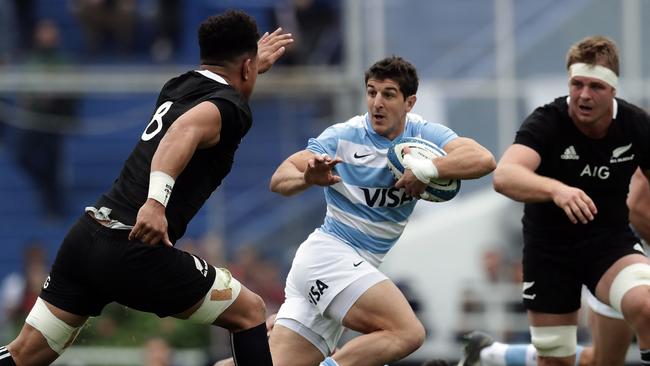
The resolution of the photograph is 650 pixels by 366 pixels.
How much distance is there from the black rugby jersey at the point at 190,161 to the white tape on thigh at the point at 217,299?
342 mm

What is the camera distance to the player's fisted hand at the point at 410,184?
319 inches

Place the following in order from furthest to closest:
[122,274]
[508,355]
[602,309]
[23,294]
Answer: [23,294], [508,355], [602,309], [122,274]

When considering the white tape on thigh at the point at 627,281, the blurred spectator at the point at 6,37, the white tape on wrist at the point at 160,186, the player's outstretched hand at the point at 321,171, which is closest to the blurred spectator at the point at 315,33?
the blurred spectator at the point at 6,37

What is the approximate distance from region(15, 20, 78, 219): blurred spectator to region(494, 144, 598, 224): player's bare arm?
943 cm

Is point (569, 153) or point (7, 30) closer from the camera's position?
point (569, 153)

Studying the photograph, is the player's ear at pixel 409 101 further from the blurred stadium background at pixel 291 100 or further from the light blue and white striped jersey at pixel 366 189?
the blurred stadium background at pixel 291 100

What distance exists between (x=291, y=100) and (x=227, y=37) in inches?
383

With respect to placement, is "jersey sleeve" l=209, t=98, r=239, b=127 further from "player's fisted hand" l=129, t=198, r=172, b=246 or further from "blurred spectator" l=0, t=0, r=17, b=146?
"blurred spectator" l=0, t=0, r=17, b=146

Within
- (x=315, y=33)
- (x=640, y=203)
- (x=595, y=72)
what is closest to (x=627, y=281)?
(x=640, y=203)

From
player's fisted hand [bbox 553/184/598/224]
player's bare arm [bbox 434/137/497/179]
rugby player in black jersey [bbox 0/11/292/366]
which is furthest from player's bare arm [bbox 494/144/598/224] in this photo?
rugby player in black jersey [bbox 0/11/292/366]

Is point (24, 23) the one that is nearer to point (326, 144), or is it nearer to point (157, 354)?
point (157, 354)

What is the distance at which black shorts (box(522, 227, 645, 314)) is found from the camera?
8.93 m

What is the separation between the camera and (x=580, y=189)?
8789 millimetres

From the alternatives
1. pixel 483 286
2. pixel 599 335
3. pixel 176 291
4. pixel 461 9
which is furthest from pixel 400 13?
pixel 176 291
